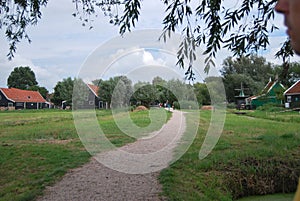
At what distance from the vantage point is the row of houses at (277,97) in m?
27.2

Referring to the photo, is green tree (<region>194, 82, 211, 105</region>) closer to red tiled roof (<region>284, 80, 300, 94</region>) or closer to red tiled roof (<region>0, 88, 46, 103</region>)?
red tiled roof (<region>284, 80, 300, 94</region>)

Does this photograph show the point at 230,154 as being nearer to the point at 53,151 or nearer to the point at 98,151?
the point at 98,151

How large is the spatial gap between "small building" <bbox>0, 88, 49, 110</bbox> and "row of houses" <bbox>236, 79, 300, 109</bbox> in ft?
99.5

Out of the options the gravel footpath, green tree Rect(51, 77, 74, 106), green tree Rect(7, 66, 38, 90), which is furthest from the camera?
green tree Rect(7, 66, 38, 90)

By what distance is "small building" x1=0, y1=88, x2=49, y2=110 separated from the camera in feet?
141

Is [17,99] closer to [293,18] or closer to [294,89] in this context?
[294,89]

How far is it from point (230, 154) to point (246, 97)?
107 ft

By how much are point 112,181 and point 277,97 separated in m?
27.1

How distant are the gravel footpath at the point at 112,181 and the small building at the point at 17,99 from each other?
39608 millimetres

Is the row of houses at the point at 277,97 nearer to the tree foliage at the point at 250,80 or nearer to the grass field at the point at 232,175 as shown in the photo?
the tree foliage at the point at 250,80

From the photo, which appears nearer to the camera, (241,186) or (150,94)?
(241,186)

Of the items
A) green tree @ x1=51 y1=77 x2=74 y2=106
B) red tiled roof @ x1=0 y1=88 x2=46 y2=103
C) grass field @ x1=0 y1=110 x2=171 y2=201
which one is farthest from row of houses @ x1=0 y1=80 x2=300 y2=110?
grass field @ x1=0 y1=110 x2=171 y2=201

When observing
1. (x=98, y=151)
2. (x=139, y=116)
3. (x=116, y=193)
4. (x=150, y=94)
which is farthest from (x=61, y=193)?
(x=139, y=116)

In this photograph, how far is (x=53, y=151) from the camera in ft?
27.9
